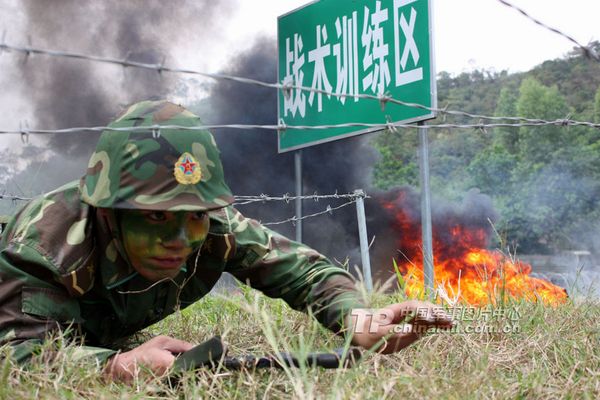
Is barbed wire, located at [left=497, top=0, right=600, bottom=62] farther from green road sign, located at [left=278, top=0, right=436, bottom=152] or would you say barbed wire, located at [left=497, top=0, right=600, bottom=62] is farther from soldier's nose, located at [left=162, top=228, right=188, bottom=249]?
green road sign, located at [left=278, top=0, right=436, bottom=152]

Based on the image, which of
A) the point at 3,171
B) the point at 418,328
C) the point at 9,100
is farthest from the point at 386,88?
the point at 9,100

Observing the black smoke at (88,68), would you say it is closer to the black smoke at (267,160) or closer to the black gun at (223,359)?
the black smoke at (267,160)

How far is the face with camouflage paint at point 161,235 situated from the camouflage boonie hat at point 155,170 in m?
0.08

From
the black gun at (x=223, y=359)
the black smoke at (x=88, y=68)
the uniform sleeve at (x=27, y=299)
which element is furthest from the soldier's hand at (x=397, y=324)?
the black smoke at (x=88, y=68)

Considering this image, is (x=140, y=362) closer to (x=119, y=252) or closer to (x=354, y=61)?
(x=119, y=252)

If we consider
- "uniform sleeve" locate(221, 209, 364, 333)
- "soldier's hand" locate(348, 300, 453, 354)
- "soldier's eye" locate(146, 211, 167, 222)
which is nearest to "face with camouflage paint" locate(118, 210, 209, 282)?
"soldier's eye" locate(146, 211, 167, 222)

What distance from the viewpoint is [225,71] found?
1508 cm

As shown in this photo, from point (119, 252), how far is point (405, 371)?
2.94 feet

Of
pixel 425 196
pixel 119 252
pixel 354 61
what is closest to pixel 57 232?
pixel 119 252

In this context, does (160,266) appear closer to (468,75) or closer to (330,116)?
(330,116)

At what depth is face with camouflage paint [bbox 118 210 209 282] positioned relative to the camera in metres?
2.05

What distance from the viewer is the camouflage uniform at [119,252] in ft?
6.60

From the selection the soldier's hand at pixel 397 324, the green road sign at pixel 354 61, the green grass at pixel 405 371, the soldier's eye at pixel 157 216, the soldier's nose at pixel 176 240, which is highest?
the green road sign at pixel 354 61

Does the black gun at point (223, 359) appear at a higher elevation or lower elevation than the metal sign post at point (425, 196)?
lower
